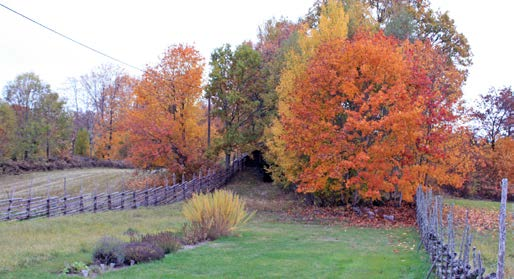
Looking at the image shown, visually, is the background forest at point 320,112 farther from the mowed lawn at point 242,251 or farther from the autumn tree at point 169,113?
the mowed lawn at point 242,251

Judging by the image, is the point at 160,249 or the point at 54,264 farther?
the point at 160,249

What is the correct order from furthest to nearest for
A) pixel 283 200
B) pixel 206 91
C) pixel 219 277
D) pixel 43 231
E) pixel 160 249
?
pixel 206 91
pixel 283 200
pixel 43 231
pixel 160 249
pixel 219 277

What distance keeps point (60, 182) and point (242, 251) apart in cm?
2737

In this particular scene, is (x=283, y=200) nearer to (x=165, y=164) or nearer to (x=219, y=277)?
(x=165, y=164)

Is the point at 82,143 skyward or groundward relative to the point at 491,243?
skyward

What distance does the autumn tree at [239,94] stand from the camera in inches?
1182

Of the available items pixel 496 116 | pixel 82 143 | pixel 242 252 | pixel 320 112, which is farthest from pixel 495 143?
pixel 82 143

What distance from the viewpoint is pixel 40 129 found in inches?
1650

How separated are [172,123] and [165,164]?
2.71m

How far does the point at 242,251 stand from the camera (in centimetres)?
1153

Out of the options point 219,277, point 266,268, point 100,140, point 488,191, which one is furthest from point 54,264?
point 100,140

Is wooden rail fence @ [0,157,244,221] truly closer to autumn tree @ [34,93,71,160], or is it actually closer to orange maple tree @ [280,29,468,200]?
orange maple tree @ [280,29,468,200]

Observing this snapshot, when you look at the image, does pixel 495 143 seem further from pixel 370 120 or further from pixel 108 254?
pixel 108 254

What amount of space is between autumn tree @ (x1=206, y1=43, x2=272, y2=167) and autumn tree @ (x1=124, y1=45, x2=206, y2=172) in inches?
88.3
